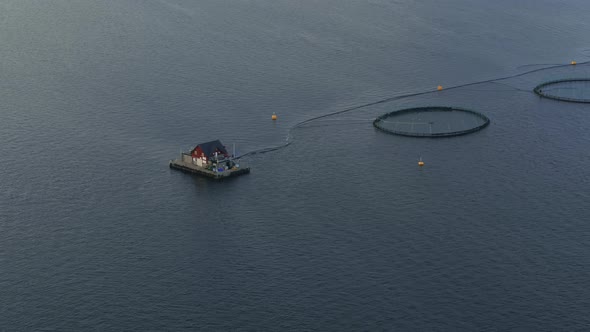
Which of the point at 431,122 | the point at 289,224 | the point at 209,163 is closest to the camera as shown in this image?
the point at 289,224

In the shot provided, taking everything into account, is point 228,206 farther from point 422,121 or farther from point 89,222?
point 422,121

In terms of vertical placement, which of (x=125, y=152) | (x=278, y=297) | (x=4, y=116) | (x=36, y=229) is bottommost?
(x=278, y=297)

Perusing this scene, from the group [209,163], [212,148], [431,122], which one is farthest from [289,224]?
[431,122]

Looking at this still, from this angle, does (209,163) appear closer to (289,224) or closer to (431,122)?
(289,224)

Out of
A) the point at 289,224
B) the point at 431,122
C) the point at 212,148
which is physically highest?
the point at 431,122

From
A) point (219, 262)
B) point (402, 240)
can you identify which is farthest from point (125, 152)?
point (402, 240)

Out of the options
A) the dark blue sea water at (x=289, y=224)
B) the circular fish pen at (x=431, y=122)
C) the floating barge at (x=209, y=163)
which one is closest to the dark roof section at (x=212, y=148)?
the floating barge at (x=209, y=163)

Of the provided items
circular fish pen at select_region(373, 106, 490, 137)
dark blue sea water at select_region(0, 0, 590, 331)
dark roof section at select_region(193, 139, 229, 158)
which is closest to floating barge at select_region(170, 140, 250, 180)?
dark roof section at select_region(193, 139, 229, 158)
